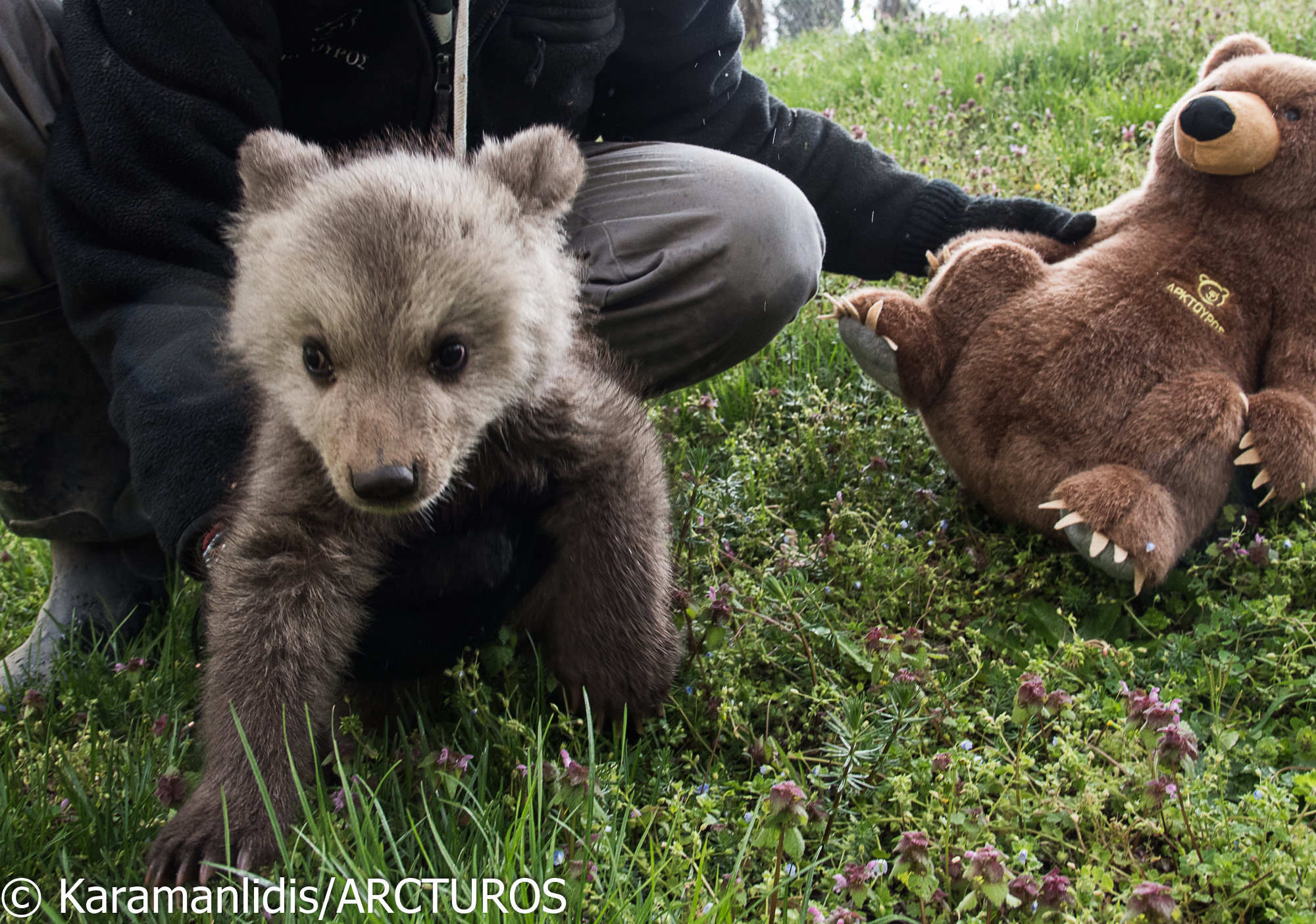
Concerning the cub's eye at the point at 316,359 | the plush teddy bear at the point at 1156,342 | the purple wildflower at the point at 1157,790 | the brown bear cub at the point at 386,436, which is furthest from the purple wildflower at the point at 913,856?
the cub's eye at the point at 316,359

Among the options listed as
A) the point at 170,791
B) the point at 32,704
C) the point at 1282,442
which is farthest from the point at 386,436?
the point at 1282,442

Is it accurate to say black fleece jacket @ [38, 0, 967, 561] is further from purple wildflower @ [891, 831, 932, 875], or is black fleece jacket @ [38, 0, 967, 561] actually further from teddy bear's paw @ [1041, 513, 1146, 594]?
teddy bear's paw @ [1041, 513, 1146, 594]

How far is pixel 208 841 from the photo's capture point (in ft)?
5.75

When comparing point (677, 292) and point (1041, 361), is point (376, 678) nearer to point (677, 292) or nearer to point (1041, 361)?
point (677, 292)

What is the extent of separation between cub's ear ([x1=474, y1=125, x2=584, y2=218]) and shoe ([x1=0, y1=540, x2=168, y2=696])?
1790 millimetres

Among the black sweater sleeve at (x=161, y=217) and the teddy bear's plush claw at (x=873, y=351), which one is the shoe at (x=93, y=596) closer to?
Answer: the black sweater sleeve at (x=161, y=217)

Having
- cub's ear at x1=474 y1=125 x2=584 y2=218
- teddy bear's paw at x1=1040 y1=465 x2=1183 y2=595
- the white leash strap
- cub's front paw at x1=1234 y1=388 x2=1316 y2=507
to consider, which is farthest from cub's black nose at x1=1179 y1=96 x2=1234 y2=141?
the white leash strap

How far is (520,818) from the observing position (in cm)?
166

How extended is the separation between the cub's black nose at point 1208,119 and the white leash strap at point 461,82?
1853mm

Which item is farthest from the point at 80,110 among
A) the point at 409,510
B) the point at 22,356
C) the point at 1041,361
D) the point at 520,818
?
the point at 1041,361

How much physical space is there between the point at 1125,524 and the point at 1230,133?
3.45 ft

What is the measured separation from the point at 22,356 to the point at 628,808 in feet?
6.86

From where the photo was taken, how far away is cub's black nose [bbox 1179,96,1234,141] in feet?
8.16

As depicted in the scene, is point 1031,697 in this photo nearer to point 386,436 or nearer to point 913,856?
point 913,856
